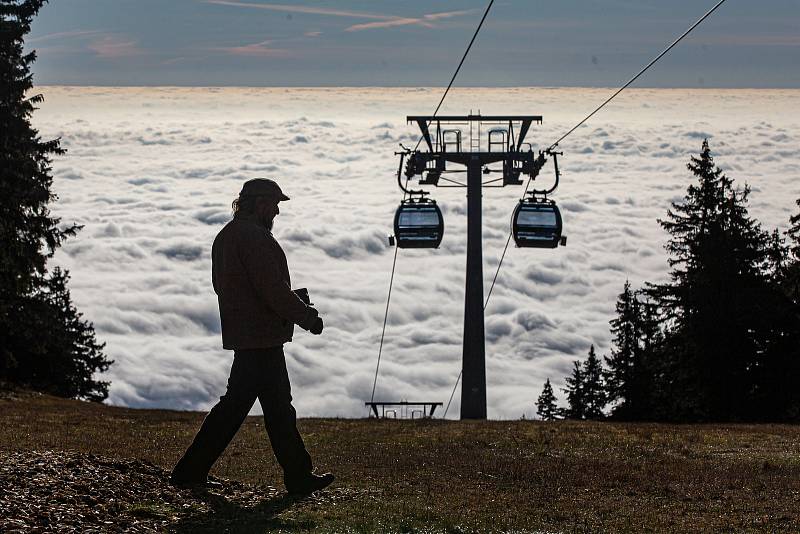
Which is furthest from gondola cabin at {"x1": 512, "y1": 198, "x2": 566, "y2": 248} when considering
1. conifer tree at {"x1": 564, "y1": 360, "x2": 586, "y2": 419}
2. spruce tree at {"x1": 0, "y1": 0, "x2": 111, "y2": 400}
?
conifer tree at {"x1": 564, "y1": 360, "x2": 586, "y2": 419}

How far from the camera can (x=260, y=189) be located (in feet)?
33.1

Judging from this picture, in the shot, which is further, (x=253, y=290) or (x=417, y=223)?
(x=417, y=223)

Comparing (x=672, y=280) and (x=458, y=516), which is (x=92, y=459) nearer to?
(x=458, y=516)

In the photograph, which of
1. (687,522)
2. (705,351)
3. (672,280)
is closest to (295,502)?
(687,522)

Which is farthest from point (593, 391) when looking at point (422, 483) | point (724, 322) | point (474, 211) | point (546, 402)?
point (422, 483)

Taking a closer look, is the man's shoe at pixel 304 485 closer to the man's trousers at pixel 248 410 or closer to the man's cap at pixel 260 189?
the man's trousers at pixel 248 410

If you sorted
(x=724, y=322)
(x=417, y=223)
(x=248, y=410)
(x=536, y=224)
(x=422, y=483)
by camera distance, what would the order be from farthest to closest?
(x=724, y=322) < (x=417, y=223) < (x=536, y=224) < (x=422, y=483) < (x=248, y=410)

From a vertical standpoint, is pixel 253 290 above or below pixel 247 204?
below

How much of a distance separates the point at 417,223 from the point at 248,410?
26.4 meters

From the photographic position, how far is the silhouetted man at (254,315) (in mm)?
9844

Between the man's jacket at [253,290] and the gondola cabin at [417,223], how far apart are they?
86.8 ft

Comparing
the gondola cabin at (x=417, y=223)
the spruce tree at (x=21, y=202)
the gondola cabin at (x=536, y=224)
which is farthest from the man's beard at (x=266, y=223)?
the spruce tree at (x=21, y=202)

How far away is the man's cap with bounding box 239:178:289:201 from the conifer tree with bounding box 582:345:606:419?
6939 cm

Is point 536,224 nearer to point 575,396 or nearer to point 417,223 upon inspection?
point 417,223
